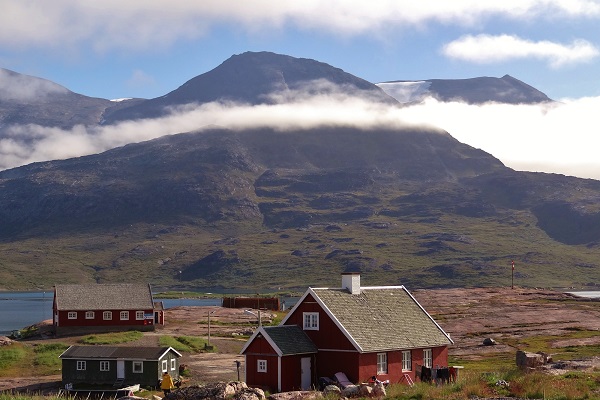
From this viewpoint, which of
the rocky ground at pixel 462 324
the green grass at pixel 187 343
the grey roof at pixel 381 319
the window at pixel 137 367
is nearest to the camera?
the grey roof at pixel 381 319

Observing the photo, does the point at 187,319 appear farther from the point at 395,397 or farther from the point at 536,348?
the point at 395,397

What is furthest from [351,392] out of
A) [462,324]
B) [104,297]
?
[462,324]

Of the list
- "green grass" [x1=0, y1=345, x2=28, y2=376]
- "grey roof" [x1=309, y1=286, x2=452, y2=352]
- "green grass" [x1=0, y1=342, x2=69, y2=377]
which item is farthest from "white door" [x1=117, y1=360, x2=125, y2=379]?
"grey roof" [x1=309, y1=286, x2=452, y2=352]

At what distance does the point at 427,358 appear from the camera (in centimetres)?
5838

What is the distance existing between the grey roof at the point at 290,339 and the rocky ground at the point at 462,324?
15691 mm

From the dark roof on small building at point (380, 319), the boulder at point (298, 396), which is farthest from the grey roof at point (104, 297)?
the boulder at point (298, 396)

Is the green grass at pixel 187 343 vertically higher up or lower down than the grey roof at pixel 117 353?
lower down

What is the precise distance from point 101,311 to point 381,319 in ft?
199

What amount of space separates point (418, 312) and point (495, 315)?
8125cm

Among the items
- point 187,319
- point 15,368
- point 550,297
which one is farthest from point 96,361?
point 550,297

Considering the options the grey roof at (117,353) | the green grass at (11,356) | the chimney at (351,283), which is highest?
the chimney at (351,283)

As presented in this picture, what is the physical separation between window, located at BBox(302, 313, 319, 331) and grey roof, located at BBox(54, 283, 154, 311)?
57.2 metres

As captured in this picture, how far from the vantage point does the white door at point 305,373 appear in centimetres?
5334

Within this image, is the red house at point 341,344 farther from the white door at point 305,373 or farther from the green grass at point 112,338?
the green grass at point 112,338
